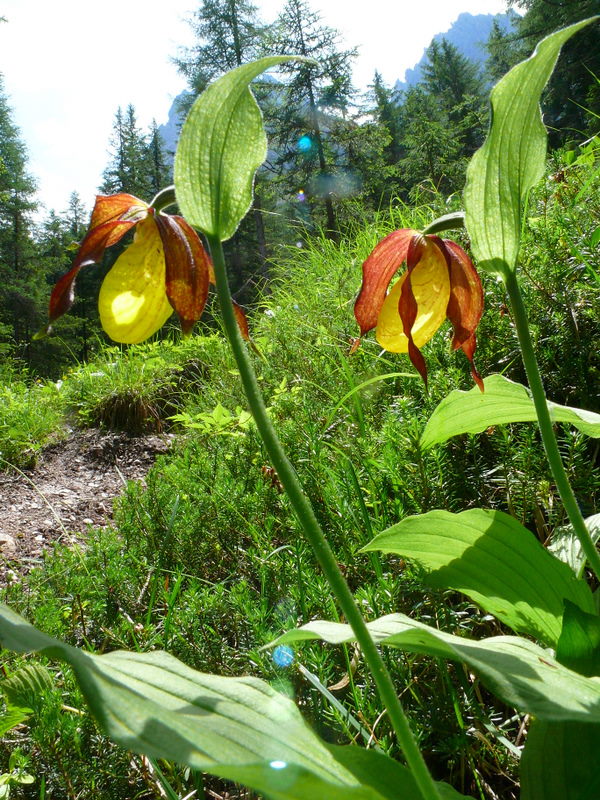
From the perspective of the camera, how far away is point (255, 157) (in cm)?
56

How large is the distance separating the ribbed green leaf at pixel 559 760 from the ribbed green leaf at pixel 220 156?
67 cm

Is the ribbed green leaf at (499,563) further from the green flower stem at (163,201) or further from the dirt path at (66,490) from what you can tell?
the dirt path at (66,490)

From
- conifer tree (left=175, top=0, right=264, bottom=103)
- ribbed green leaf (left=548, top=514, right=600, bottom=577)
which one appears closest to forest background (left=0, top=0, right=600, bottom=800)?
ribbed green leaf (left=548, top=514, right=600, bottom=577)

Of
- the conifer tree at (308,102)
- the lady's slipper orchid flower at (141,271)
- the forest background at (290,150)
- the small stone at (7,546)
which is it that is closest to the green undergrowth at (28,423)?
the small stone at (7,546)

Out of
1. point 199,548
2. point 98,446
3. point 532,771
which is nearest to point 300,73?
point 98,446

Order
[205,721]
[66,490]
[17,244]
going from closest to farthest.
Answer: [205,721] < [66,490] < [17,244]

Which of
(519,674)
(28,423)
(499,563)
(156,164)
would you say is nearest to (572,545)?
(499,563)

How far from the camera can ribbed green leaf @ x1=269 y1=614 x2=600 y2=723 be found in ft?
1.66

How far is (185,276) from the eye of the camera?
26.3 inches

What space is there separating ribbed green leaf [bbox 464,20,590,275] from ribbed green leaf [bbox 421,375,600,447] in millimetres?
230

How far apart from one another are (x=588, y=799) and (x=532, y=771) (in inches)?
2.6

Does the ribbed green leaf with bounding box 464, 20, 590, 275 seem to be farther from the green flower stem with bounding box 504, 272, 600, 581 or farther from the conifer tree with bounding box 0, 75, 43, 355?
the conifer tree with bounding box 0, 75, 43, 355

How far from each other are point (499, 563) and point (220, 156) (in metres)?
0.64

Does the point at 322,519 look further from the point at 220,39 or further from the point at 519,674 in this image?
the point at 220,39
